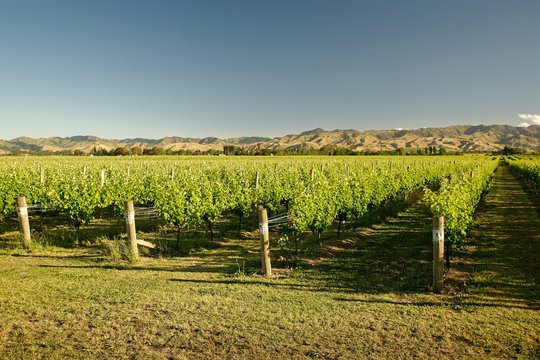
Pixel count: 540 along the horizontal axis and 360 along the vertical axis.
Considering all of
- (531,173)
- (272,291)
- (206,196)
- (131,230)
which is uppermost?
(206,196)

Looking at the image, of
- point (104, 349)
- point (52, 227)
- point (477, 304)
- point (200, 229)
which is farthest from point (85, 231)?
point (477, 304)

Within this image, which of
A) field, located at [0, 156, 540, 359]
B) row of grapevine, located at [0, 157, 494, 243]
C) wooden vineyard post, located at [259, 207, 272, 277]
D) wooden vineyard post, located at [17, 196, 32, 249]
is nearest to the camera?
field, located at [0, 156, 540, 359]

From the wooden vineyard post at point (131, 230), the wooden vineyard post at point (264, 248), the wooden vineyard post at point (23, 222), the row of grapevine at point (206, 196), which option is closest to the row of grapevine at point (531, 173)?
the row of grapevine at point (206, 196)

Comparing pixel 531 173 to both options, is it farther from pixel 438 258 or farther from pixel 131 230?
pixel 131 230

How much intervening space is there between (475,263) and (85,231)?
44.3ft

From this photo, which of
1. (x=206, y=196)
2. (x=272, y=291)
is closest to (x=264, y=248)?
(x=272, y=291)

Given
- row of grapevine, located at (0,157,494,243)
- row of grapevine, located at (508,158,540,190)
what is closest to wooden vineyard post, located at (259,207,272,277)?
row of grapevine, located at (0,157,494,243)

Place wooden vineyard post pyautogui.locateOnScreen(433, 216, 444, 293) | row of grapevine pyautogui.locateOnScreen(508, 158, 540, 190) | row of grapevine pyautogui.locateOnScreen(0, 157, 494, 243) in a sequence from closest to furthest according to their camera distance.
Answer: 1. wooden vineyard post pyautogui.locateOnScreen(433, 216, 444, 293)
2. row of grapevine pyautogui.locateOnScreen(0, 157, 494, 243)
3. row of grapevine pyautogui.locateOnScreen(508, 158, 540, 190)

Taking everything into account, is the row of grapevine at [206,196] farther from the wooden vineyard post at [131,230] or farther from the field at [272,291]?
the wooden vineyard post at [131,230]

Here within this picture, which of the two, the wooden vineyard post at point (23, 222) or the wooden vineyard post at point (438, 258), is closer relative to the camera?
the wooden vineyard post at point (438, 258)

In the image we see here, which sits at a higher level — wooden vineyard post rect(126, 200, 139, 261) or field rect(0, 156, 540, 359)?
wooden vineyard post rect(126, 200, 139, 261)

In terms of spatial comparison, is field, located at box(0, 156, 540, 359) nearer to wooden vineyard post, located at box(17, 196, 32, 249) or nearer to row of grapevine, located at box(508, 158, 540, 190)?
wooden vineyard post, located at box(17, 196, 32, 249)

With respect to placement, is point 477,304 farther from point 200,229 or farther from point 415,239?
point 200,229

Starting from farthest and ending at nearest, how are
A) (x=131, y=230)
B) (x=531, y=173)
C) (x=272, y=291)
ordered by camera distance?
(x=531, y=173) < (x=131, y=230) < (x=272, y=291)
